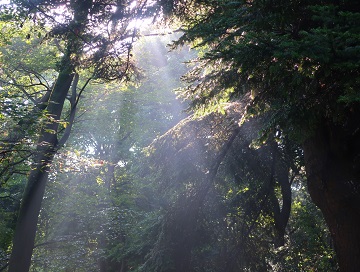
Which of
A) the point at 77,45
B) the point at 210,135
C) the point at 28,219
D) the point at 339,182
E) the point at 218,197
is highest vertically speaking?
the point at 77,45

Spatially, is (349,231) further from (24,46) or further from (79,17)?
(24,46)

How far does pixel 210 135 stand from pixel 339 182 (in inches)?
130

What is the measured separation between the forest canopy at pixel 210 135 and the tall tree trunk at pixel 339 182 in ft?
0.05

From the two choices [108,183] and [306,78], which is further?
[108,183]

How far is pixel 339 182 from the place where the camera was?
17.6 ft

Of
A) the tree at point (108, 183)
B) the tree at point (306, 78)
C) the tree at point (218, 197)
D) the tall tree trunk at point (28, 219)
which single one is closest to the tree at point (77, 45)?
the tall tree trunk at point (28, 219)

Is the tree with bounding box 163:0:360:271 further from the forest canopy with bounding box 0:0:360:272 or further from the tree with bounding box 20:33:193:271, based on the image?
the tree with bounding box 20:33:193:271

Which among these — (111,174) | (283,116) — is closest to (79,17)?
(283,116)

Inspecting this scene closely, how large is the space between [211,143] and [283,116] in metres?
3.51

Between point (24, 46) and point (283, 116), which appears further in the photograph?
point (24, 46)

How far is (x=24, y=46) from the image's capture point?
41.9ft

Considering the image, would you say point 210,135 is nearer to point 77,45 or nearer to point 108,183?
point 77,45

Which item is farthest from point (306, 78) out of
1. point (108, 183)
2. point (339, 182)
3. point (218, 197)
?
point (108, 183)

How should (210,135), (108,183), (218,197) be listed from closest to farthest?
(210,135) < (218,197) < (108,183)
